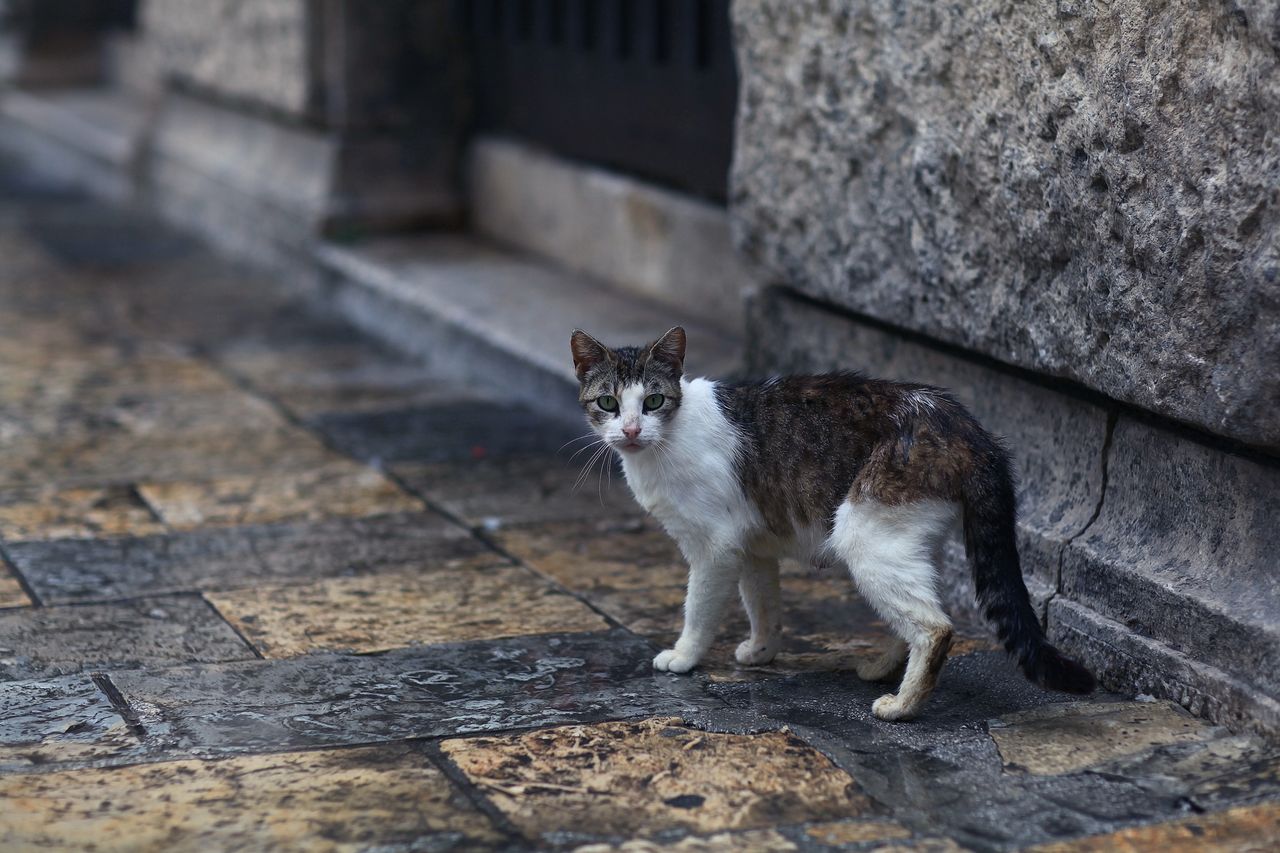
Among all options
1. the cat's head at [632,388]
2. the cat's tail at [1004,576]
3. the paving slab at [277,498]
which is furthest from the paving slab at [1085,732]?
the paving slab at [277,498]

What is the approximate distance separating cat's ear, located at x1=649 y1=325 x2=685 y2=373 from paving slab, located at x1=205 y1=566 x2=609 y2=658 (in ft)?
2.55

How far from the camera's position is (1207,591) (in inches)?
129

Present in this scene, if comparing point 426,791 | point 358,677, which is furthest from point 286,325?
point 426,791

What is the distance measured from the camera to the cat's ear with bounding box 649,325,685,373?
352 centimetres

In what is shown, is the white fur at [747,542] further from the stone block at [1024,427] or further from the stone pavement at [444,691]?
the stone block at [1024,427]

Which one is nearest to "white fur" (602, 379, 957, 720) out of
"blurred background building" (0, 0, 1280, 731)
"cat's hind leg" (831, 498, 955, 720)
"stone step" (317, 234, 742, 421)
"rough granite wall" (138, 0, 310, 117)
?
"cat's hind leg" (831, 498, 955, 720)

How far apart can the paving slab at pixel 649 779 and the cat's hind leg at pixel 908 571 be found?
0.30 meters

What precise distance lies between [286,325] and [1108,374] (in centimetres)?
484

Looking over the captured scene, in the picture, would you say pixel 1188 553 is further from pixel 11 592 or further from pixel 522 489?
pixel 11 592

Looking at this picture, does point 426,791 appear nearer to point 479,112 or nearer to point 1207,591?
point 1207,591

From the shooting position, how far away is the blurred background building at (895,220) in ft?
10.5

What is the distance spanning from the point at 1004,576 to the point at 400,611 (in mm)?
1606

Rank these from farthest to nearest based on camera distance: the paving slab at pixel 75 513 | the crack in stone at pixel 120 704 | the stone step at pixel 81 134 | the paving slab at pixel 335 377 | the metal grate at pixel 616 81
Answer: the stone step at pixel 81 134
the paving slab at pixel 335 377
the metal grate at pixel 616 81
the paving slab at pixel 75 513
the crack in stone at pixel 120 704

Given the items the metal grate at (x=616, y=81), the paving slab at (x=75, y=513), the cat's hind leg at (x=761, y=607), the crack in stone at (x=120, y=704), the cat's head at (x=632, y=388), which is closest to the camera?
the crack in stone at (x=120, y=704)
